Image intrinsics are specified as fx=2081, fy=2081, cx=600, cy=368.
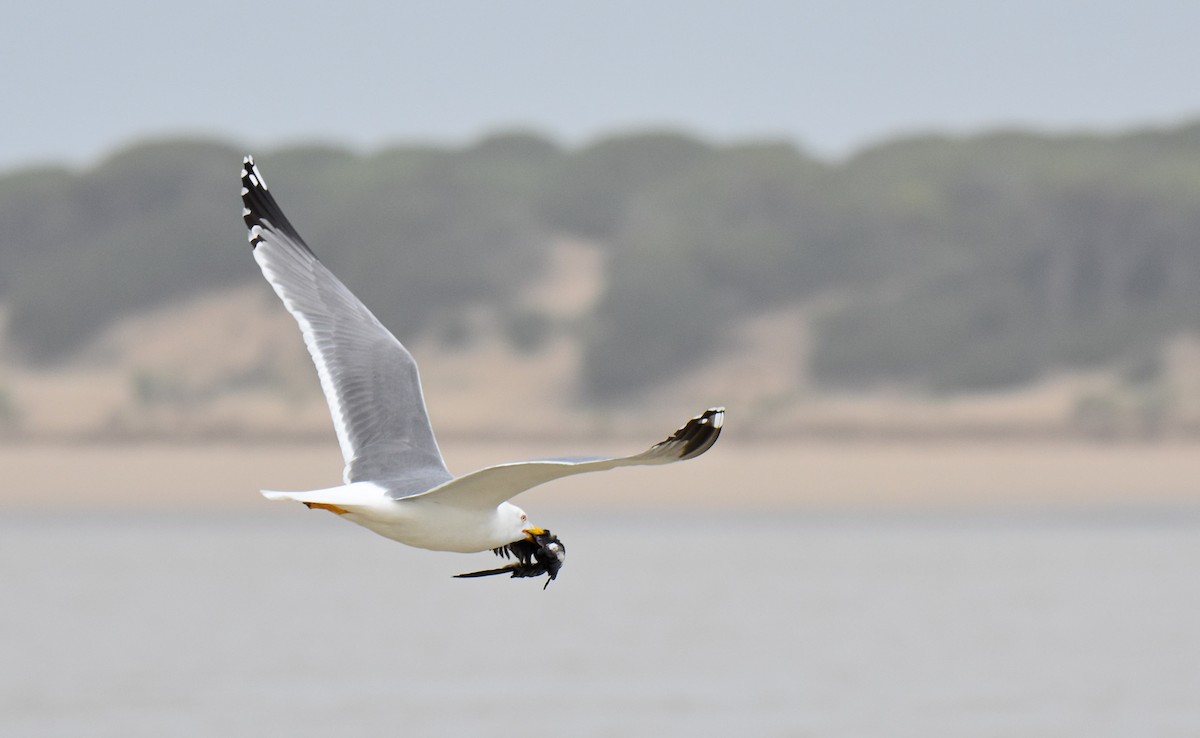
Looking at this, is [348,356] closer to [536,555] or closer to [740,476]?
[536,555]

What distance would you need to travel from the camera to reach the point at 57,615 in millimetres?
19453

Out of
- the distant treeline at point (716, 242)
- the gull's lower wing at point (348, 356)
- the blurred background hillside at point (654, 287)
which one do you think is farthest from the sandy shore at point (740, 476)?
the gull's lower wing at point (348, 356)

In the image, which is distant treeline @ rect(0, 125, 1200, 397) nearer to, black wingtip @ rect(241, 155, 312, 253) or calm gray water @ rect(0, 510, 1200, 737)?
calm gray water @ rect(0, 510, 1200, 737)

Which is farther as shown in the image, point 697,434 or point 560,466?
point 697,434

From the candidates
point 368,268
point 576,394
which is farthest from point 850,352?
point 368,268

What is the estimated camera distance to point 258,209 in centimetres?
838

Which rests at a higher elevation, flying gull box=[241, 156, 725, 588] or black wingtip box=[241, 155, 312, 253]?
black wingtip box=[241, 155, 312, 253]

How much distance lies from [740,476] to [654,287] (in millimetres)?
14017

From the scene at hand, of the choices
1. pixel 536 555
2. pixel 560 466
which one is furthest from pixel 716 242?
pixel 560 466

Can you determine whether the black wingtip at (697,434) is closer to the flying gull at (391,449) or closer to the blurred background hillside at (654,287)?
the flying gull at (391,449)

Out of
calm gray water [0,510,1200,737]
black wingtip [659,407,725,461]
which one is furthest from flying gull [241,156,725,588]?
calm gray water [0,510,1200,737]

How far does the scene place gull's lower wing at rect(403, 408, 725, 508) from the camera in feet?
19.7

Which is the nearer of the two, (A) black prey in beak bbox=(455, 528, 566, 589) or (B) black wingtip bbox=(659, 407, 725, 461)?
(B) black wingtip bbox=(659, 407, 725, 461)

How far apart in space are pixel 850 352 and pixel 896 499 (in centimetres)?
1219
